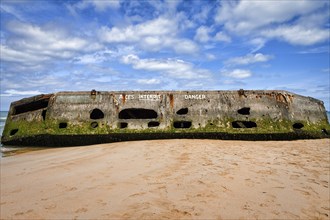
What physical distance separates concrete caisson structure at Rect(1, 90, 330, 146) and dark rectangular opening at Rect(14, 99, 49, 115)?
0.15 feet

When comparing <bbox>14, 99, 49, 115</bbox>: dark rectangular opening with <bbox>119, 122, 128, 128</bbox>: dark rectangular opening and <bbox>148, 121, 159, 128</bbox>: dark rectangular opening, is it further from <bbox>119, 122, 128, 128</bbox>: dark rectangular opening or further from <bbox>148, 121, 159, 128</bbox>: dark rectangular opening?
<bbox>148, 121, 159, 128</bbox>: dark rectangular opening

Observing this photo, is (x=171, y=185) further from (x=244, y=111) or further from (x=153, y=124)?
(x=244, y=111)

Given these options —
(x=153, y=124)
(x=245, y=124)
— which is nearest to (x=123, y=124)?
(x=153, y=124)

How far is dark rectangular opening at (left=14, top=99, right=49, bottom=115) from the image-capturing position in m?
7.52

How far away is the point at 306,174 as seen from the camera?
3617 mm

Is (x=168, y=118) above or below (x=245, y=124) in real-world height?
above

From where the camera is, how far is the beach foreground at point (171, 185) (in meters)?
2.40

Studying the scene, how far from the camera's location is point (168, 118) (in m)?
7.08

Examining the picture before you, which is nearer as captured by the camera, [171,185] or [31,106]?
[171,185]

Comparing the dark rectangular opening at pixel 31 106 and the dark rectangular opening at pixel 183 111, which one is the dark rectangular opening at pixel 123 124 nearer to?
the dark rectangular opening at pixel 183 111

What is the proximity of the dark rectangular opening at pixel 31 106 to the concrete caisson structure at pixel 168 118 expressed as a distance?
0.15 ft

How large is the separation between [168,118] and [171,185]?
4.07 metres

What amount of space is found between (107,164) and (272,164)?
256 cm

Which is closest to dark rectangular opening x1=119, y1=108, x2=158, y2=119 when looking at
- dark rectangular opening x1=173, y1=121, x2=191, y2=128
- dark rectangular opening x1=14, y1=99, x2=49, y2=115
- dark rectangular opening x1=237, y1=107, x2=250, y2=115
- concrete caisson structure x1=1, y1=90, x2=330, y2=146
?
concrete caisson structure x1=1, y1=90, x2=330, y2=146
